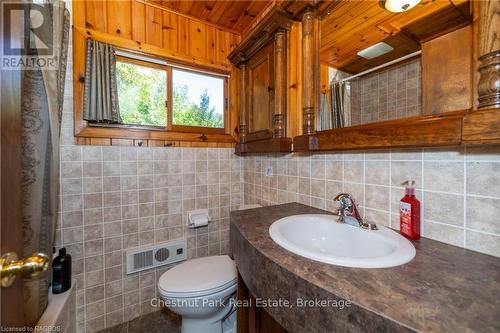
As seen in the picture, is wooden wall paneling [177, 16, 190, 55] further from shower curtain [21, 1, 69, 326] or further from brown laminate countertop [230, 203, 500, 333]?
brown laminate countertop [230, 203, 500, 333]

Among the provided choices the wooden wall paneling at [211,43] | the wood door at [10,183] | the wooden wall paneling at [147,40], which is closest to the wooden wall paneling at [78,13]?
the wooden wall paneling at [147,40]

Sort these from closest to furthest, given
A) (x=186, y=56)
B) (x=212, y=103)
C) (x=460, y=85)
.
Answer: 1. (x=460, y=85)
2. (x=186, y=56)
3. (x=212, y=103)

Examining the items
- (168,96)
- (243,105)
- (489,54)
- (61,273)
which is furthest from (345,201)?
(61,273)

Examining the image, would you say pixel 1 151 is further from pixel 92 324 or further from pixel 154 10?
pixel 154 10

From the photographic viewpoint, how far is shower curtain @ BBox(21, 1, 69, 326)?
807 millimetres

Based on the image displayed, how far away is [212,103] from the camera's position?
76.5 inches

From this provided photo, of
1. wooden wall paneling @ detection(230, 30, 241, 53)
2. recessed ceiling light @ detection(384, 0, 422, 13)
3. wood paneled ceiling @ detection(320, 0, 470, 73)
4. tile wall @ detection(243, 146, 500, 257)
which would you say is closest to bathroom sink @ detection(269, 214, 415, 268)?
tile wall @ detection(243, 146, 500, 257)

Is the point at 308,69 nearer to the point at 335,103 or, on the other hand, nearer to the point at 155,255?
the point at 335,103

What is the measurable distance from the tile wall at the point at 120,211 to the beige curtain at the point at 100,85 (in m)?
0.12

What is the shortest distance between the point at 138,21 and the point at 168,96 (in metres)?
0.56

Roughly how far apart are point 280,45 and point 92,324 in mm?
2258

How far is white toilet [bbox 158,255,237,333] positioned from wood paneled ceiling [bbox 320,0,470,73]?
1359 millimetres

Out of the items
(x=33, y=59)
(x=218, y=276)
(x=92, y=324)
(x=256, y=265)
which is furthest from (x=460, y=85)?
(x=92, y=324)

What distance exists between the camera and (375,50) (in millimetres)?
956
